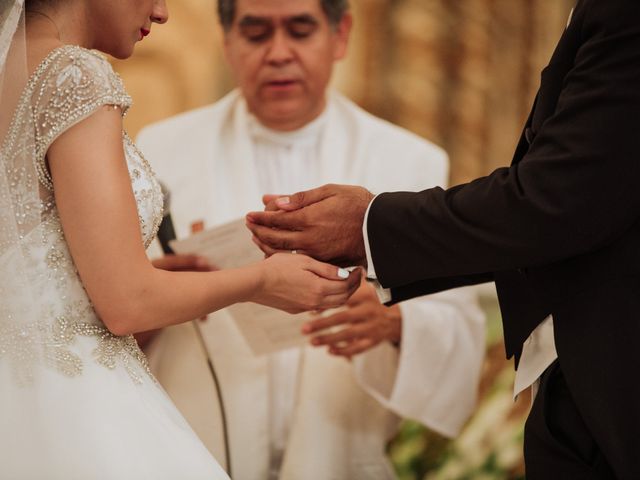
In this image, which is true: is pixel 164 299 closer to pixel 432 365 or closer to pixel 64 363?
pixel 64 363

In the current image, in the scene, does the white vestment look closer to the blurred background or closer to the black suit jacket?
A: the blurred background

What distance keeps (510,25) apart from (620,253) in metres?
3.20

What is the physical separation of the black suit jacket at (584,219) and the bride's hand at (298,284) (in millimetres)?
291

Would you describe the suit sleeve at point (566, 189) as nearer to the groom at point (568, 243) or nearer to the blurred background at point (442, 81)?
the groom at point (568, 243)

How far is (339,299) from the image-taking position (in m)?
2.67

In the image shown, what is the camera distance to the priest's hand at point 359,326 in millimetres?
3646

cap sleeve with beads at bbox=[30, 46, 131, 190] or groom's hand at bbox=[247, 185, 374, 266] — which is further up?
cap sleeve with beads at bbox=[30, 46, 131, 190]

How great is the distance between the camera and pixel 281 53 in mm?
3980

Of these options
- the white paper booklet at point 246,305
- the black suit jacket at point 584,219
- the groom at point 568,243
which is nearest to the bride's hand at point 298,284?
the groom at point 568,243

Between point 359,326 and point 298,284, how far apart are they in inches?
47.3

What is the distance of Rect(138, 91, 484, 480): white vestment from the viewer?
3766 millimetres

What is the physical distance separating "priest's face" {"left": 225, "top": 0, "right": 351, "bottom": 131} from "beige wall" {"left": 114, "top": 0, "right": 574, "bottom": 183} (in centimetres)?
134

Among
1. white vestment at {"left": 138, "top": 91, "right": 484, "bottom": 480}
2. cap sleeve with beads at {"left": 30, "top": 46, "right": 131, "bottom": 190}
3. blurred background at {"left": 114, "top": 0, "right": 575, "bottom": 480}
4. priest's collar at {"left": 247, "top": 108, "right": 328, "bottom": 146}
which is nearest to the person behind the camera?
cap sleeve with beads at {"left": 30, "top": 46, "right": 131, "bottom": 190}

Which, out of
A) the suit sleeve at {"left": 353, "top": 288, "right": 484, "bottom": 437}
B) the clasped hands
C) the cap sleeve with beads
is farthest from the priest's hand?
the cap sleeve with beads
